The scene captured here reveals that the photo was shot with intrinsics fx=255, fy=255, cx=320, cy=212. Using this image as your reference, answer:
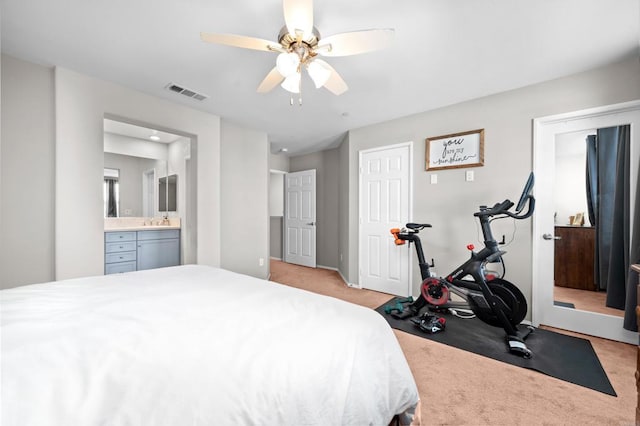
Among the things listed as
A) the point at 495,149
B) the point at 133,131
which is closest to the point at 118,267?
the point at 133,131

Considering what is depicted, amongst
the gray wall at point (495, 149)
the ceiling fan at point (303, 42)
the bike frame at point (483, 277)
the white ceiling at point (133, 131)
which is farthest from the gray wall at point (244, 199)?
the bike frame at point (483, 277)

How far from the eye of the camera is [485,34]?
1906 mm

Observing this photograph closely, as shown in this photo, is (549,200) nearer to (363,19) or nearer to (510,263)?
(510,263)

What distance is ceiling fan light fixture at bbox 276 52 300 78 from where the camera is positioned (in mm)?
1610

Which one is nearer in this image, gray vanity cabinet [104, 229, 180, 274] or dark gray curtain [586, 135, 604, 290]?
dark gray curtain [586, 135, 604, 290]

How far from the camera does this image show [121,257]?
141 inches

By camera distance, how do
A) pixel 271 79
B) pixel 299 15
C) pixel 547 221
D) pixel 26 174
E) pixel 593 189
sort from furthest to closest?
pixel 547 221 < pixel 593 189 < pixel 26 174 < pixel 271 79 < pixel 299 15

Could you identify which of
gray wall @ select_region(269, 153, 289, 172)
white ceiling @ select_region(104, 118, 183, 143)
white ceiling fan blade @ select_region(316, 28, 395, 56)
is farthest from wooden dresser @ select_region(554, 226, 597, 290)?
white ceiling @ select_region(104, 118, 183, 143)

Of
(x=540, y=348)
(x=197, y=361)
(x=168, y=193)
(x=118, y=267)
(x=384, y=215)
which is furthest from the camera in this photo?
(x=168, y=193)

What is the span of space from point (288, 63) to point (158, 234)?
356cm

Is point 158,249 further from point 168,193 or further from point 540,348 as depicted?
point 540,348

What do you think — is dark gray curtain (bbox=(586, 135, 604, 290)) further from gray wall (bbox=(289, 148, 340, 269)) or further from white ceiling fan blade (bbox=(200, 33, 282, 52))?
gray wall (bbox=(289, 148, 340, 269))

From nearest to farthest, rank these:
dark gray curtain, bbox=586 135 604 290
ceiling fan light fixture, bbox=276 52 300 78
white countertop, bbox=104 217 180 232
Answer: ceiling fan light fixture, bbox=276 52 300 78, dark gray curtain, bbox=586 135 604 290, white countertop, bbox=104 217 180 232

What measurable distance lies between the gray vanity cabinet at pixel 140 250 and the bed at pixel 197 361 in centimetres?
265
